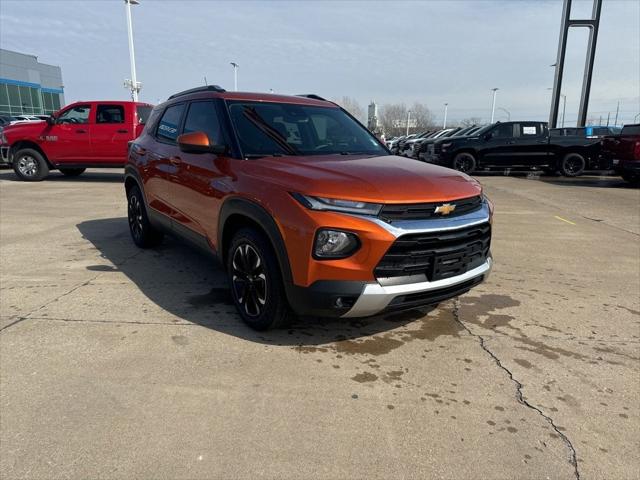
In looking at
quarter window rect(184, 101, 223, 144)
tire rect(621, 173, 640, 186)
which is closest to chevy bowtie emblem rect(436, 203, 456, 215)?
quarter window rect(184, 101, 223, 144)

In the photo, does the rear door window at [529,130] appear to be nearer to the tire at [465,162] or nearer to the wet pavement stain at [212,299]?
the tire at [465,162]

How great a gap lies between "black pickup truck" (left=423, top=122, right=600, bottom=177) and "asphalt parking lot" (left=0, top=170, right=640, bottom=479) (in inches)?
456

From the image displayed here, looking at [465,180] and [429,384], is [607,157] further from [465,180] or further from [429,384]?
[429,384]

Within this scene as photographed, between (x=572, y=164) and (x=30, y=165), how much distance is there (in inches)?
681

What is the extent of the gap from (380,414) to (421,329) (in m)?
1.20

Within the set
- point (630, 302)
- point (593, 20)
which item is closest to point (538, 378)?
point (630, 302)

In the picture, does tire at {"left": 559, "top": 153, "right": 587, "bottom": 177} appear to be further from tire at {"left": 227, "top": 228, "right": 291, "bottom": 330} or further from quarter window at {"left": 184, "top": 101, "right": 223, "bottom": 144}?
tire at {"left": 227, "top": 228, "right": 291, "bottom": 330}

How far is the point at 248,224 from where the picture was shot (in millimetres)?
3441

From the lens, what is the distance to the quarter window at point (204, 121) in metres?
3.91

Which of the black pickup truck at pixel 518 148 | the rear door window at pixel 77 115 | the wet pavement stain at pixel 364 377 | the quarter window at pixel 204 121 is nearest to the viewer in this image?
the wet pavement stain at pixel 364 377

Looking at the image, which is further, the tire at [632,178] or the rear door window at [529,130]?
the rear door window at [529,130]

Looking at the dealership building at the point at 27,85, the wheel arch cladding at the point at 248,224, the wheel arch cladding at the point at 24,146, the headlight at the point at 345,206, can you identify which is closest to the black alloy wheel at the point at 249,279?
the wheel arch cladding at the point at 248,224

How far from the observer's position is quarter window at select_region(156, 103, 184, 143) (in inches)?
185

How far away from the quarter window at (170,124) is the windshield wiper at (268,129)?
1.07 metres
